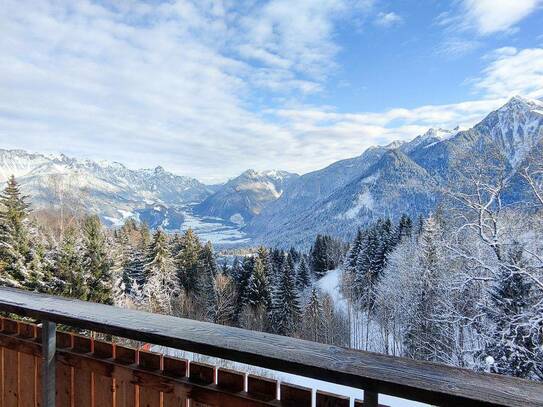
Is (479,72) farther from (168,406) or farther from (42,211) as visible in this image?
(42,211)

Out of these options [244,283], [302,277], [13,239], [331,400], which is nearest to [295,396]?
[331,400]

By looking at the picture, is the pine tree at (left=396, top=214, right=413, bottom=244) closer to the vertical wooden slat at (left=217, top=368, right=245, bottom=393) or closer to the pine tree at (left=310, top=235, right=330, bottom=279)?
the pine tree at (left=310, top=235, right=330, bottom=279)

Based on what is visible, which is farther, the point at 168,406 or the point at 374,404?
the point at 168,406

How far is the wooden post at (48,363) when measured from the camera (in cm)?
171

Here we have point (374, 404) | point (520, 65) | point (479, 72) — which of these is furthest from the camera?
point (479, 72)

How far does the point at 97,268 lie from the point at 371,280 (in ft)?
66.0

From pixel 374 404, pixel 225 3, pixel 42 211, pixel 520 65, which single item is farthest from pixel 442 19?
pixel 42 211

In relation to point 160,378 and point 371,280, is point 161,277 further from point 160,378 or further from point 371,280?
point 160,378

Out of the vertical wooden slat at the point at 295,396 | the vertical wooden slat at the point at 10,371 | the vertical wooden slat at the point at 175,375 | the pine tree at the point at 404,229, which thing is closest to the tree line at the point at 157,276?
the pine tree at the point at 404,229

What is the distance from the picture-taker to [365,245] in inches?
1330

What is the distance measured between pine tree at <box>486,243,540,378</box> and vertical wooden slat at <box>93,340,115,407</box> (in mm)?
11900

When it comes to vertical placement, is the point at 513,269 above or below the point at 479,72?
below

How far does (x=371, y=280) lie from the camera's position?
30.5 meters

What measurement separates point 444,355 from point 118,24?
17463 mm
